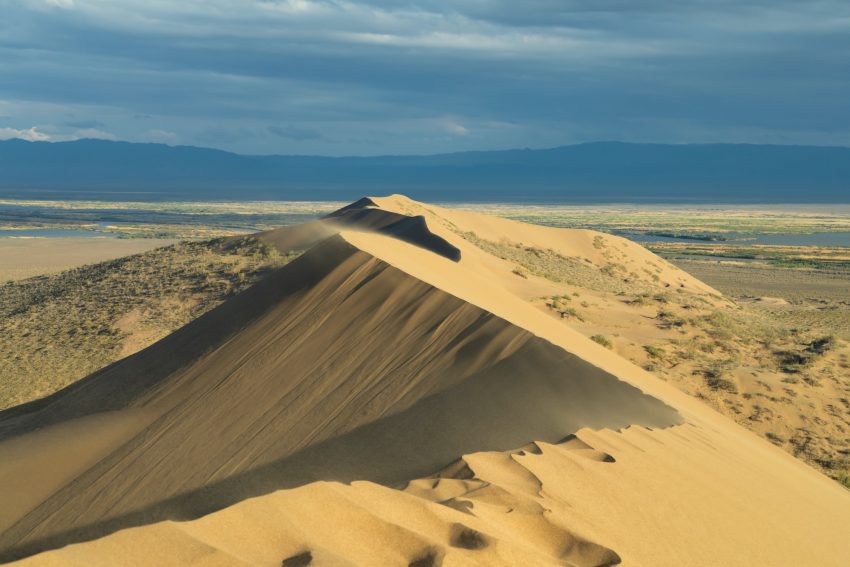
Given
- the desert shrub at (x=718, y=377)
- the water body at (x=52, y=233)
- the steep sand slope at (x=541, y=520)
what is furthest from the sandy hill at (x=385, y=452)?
the water body at (x=52, y=233)

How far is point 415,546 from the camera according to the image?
15.0ft

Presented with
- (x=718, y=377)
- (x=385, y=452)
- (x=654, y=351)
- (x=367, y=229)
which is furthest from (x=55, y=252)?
(x=385, y=452)

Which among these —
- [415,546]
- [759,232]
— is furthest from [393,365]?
[759,232]

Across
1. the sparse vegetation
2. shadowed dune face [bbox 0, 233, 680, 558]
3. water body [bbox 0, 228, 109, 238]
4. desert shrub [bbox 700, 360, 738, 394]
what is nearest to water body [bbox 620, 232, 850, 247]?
water body [bbox 0, 228, 109, 238]

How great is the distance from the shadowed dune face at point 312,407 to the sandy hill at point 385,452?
0.03m

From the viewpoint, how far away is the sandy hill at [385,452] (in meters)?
4.78

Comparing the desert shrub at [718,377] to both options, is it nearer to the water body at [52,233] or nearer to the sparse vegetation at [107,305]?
the sparse vegetation at [107,305]

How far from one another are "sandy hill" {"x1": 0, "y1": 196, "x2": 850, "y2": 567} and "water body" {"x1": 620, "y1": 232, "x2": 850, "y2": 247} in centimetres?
5953

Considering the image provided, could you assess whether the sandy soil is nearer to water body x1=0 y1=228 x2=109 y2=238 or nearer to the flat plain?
the flat plain

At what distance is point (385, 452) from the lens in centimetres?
777

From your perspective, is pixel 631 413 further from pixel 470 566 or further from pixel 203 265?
pixel 203 265

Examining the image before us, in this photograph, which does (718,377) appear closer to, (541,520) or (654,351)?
(654,351)

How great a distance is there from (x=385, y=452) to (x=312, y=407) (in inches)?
70.0

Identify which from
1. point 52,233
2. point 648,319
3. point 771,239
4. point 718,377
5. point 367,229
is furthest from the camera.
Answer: point 771,239
